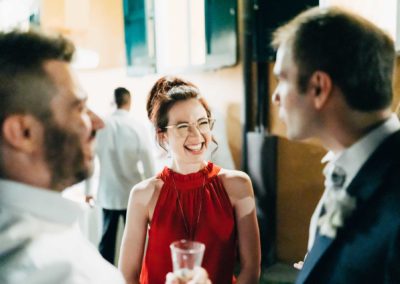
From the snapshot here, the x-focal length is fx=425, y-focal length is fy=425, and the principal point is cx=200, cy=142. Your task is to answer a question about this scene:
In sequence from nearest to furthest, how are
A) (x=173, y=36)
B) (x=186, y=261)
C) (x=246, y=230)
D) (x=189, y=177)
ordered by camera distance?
(x=186, y=261) < (x=246, y=230) < (x=189, y=177) < (x=173, y=36)

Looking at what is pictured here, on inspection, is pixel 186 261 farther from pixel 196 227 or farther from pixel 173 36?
pixel 173 36

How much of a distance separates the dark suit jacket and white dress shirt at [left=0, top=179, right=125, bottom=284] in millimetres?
561

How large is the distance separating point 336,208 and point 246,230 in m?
0.77

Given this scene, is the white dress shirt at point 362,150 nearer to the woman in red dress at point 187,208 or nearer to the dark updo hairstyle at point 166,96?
the woman in red dress at point 187,208

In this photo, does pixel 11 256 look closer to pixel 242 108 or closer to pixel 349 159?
pixel 349 159

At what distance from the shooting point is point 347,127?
47.4 inches

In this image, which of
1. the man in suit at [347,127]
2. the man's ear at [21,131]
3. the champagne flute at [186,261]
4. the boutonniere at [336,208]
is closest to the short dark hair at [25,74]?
the man's ear at [21,131]

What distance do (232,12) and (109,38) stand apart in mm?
2882

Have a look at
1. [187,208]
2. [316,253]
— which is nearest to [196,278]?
[316,253]

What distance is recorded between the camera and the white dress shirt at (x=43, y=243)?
97 centimetres

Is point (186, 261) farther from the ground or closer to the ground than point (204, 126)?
closer to the ground

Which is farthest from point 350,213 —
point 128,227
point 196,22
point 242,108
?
point 196,22

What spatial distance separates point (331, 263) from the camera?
3.70 feet

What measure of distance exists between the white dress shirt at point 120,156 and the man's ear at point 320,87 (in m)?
3.12
